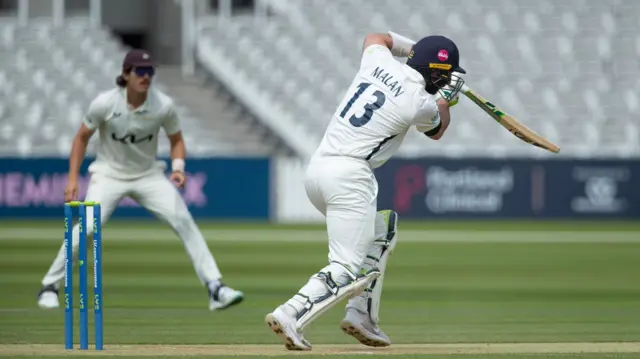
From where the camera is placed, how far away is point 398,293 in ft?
36.2

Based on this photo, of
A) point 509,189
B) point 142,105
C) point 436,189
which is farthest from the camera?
point 509,189

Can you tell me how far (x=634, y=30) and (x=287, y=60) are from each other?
6594 mm

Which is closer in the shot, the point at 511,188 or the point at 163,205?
the point at 163,205

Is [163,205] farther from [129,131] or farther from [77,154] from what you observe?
[77,154]

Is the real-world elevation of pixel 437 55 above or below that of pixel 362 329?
above

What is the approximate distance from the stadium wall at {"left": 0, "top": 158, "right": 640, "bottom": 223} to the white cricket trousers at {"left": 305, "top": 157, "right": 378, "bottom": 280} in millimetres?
15154

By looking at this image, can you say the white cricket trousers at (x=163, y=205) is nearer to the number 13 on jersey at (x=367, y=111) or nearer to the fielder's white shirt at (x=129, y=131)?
the fielder's white shirt at (x=129, y=131)

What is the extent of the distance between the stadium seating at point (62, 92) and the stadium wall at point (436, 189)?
86 centimetres

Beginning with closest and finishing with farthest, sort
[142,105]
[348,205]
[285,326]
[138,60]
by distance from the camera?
[285,326] → [348,205] → [138,60] → [142,105]

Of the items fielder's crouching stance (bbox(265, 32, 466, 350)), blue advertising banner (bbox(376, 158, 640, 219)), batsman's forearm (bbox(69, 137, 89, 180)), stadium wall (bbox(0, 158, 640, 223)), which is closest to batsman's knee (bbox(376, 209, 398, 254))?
fielder's crouching stance (bbox(265, 32, 466, 350))

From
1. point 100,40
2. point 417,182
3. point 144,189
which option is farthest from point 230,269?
point 100,40

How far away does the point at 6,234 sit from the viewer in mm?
18969

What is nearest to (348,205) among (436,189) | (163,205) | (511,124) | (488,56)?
(511,124)

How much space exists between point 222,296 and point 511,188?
527 inches
